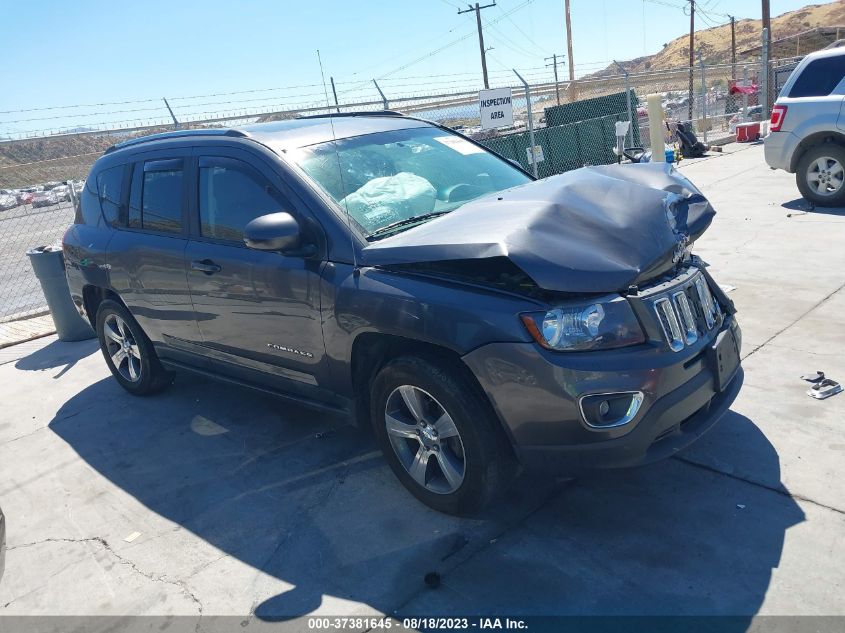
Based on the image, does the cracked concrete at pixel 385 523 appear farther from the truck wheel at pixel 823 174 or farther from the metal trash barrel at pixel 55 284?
the truck wheel at pixel 823 174

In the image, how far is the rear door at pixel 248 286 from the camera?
3.71 m

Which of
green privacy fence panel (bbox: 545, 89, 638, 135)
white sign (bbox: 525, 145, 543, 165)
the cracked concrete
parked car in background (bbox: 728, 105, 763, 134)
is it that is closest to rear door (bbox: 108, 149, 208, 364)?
the cracked concrete

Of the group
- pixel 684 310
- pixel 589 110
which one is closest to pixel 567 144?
pixel 589 110

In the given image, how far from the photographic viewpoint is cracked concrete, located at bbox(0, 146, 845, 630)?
282 centimetres

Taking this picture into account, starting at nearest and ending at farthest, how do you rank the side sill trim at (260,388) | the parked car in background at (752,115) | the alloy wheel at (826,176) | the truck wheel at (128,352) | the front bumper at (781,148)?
the side sill trim at (260,388), the truck wheel at (128,352), the alloy wheel at (826,176), the front bumper at (781,148), the parked car in background at (752,115)

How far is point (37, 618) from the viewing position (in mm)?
3096

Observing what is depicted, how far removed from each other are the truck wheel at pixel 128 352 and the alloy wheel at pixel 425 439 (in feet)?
8.61

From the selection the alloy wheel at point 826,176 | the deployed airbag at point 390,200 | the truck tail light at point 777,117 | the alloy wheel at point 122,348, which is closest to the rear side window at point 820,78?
the truck tail light at point 777,117

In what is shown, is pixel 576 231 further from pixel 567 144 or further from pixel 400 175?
pixel 567 144

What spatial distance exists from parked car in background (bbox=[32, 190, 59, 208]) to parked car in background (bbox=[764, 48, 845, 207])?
10.4 meters

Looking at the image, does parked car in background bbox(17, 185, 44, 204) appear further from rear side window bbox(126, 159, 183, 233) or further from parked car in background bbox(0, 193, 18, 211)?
rear side window bbox(126, 159, 183, 233)

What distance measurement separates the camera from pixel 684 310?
3090mm

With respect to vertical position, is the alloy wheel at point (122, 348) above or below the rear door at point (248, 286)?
below

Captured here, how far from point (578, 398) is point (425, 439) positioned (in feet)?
2.80
